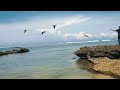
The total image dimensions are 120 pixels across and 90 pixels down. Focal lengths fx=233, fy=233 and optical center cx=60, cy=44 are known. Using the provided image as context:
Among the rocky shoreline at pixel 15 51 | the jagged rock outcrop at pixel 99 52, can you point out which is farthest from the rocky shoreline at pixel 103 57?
the rocky shoreline at pixel 15 51

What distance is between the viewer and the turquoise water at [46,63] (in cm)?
418

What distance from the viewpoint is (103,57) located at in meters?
4.98

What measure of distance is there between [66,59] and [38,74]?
859mm

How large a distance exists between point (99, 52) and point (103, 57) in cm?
14

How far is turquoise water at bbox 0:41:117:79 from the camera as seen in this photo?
4176 mm

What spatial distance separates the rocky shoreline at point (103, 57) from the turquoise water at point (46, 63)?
19cm

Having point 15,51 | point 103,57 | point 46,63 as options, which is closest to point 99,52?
point 103,57

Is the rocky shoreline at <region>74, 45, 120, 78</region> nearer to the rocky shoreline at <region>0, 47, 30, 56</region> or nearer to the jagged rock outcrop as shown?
the jagged rock outcrop

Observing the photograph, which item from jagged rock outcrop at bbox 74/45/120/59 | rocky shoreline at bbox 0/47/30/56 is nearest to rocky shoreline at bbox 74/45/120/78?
jagged rock outcrop at bbox 74/45/120/59

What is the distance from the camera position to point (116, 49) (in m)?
4.62

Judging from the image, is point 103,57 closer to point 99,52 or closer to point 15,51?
point 99,52

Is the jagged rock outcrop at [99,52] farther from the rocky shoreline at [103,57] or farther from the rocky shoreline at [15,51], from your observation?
the rocky shoreline at [15,51]
